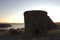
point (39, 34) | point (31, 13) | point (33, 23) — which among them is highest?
point (31, 13)

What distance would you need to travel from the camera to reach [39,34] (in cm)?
2617

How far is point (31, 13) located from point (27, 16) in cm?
100

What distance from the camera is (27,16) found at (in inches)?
1078

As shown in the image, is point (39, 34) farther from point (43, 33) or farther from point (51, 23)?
point (51, 23)

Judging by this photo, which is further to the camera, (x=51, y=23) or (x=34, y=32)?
(x=51, y=23)

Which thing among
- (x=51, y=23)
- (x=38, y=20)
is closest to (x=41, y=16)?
(x=38, y=20)

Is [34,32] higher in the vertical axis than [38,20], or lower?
lower

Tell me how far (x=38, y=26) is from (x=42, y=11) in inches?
114

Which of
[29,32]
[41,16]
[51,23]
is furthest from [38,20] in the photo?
[51,23]

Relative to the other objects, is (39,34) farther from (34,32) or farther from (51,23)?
(51,23)

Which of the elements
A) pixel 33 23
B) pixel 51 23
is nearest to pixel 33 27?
pixel 33 23

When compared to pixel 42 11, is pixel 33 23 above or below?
below

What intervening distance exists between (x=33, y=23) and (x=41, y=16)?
6.39ft

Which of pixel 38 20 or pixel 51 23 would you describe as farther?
pixel 51 23
